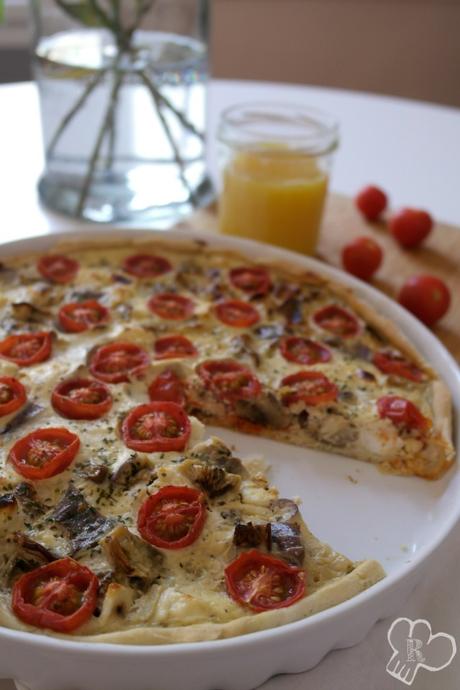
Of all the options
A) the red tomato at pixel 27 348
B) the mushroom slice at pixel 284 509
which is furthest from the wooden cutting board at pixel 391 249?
the mushroom slice at pixel 284 509

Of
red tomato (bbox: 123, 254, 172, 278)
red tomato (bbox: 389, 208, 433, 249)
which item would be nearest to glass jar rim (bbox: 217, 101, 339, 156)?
red tomato (bbox: 389, 208, 433, 249)

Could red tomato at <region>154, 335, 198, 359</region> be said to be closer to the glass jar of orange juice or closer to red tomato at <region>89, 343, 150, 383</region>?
red tomato at <region>89, 343, 150, 383</region>

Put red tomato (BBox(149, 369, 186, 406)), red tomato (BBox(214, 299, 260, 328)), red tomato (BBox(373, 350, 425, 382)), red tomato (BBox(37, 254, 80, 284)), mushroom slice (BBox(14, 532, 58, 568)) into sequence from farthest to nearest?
red tomato (BBox(37, 254, 80, 284))
red tomato (BBox(214, 299, 260, 328))
red tomato (BBox(373, 350, 425, 382))
red tomato (BBox(149, 369, 186, 406))
mushroom slice (BBox(14, 532, 58, 568))

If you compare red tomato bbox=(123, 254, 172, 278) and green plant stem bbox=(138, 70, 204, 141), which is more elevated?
green plant stem bbox=(138, 70, 204, 141)

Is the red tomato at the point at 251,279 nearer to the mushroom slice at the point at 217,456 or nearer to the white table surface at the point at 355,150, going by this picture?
the white table surface at the point at 355,150

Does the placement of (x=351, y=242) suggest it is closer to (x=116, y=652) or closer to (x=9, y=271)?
(x=9, y=271)

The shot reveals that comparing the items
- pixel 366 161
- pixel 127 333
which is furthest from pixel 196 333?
pixel 366 161
